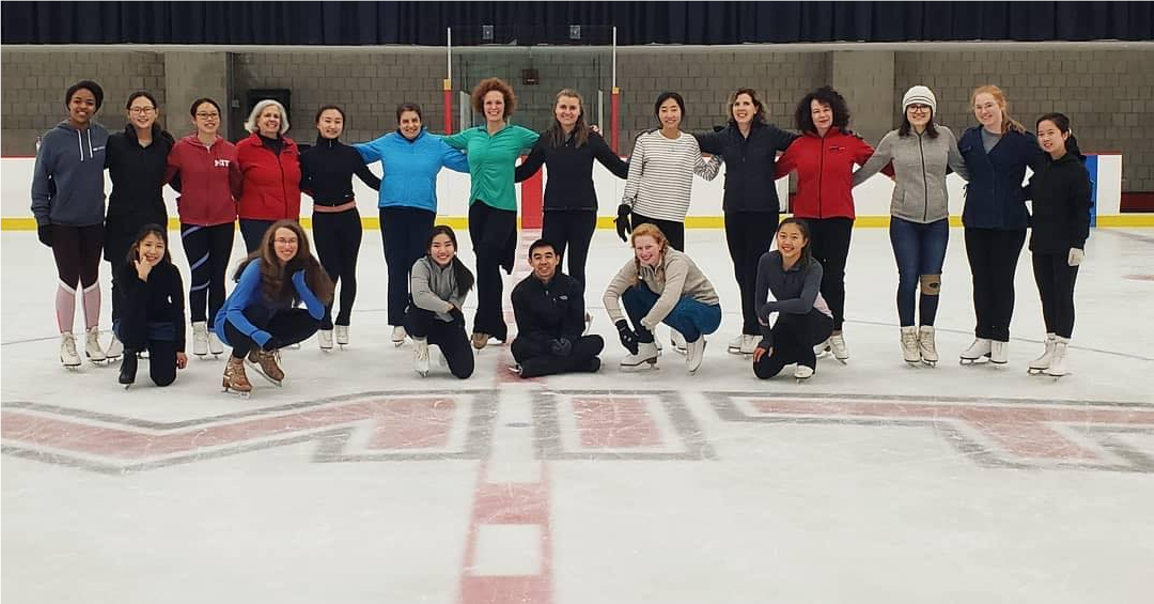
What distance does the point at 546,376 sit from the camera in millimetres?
5570

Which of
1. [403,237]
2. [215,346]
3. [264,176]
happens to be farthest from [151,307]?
[403,237]

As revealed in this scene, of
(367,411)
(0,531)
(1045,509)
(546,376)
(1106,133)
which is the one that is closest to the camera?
(0,531)

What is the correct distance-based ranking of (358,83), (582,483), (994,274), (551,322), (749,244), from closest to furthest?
1. (582,483)
2. (551,322)
3. (994,274)
4. (749,244)
5. (358,83)

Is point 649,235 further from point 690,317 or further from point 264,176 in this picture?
point 264,176

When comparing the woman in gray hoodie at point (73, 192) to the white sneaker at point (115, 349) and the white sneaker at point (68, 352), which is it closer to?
the white sneaker at point (68, 352)

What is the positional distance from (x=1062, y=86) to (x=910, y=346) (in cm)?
1415

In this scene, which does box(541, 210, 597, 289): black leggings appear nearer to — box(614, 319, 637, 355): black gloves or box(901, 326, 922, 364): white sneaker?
box(614, 319, 637, 355): black gloves

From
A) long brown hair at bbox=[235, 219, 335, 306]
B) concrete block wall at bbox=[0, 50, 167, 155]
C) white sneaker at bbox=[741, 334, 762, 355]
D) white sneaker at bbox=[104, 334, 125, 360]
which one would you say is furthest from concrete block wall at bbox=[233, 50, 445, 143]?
long brown hair at bbox=[235, 219, 335, 306]

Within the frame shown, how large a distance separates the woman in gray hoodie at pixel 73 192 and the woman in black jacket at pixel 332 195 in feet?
3.19

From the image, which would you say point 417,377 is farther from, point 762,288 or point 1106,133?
point 1106,133

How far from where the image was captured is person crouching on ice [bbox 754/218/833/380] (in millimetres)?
5453

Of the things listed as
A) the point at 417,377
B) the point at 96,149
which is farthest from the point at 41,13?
the point at 417,377

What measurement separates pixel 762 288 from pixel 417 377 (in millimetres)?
1575

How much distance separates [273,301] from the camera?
533 centimetres
